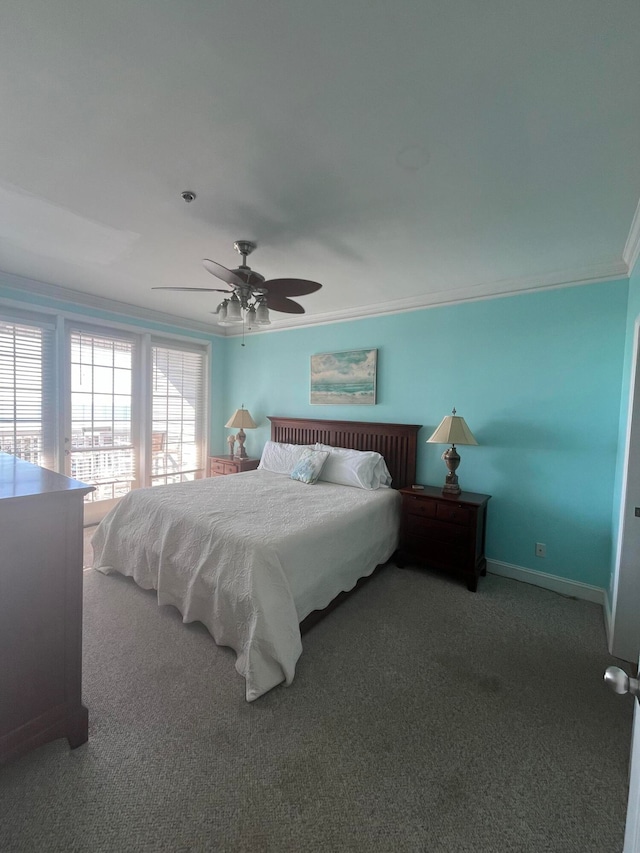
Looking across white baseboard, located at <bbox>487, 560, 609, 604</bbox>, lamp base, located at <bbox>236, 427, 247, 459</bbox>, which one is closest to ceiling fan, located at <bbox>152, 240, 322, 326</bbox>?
lamp base, located at <bbox>236, 427, 247, 459</bbox>

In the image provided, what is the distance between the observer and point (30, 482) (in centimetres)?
152

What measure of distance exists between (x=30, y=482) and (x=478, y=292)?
3.50m

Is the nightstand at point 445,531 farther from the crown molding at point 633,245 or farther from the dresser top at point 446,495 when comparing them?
the crown molding at point 633,245

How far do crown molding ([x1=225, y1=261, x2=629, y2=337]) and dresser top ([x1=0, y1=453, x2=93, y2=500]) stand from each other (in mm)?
3235

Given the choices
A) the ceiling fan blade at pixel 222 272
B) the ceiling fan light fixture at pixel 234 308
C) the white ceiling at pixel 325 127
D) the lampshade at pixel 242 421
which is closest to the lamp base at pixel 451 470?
the white ceiling at pixel 325 127

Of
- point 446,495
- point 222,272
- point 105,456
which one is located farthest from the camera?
point 105,456

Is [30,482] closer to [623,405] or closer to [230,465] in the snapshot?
[230,465]

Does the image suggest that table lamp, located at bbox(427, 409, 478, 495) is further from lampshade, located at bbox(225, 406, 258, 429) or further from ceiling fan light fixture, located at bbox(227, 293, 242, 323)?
lampshade, located at bbox(225, 406, 258, 429)

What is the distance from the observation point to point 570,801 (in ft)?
4.45

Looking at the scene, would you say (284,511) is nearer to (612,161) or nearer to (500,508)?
(500,508)

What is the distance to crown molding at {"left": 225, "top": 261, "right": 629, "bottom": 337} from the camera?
8.97ft

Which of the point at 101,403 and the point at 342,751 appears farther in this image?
the point at 101,403

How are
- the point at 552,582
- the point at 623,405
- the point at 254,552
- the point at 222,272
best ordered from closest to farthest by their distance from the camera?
the point at 254,552 → the point at 222,272 → the point at 623,405 → the point at 552,582

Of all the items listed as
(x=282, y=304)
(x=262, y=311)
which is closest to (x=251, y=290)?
(x=262, y=311)
